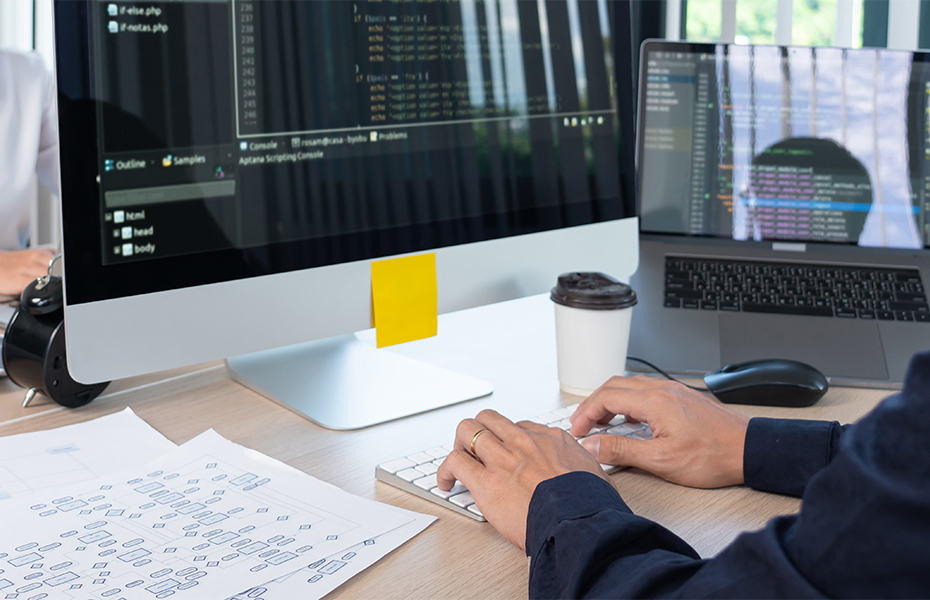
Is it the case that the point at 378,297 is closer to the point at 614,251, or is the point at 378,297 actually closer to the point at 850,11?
the point at 614,251

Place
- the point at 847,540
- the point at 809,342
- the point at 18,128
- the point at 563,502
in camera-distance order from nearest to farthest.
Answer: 1. the point at 847,540
2. the point at 563,502
3. the point at 809,342
4. the point at 18,128

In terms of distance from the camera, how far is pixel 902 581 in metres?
0.34

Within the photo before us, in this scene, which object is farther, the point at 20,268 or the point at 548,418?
the point at 20,268

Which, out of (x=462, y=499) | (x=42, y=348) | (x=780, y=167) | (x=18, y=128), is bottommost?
(x=462, y=499)

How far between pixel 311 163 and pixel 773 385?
0.55 m

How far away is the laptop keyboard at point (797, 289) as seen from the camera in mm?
1048

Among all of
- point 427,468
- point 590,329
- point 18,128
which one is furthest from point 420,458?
point 18,128

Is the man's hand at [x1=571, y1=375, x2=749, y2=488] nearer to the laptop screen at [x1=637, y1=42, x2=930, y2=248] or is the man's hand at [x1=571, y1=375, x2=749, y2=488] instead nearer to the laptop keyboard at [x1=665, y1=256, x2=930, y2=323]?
the laptop keyboard at [x1=665, y1=256, x2=930, y2=323]

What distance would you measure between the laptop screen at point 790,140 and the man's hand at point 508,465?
2.30ft

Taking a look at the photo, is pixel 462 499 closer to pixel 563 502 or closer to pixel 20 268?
pixel 563 502

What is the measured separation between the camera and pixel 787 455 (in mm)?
673

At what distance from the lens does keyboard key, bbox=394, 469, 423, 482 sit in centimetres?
66

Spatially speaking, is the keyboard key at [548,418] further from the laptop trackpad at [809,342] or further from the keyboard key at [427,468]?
the laptop trackpad at [809,342]

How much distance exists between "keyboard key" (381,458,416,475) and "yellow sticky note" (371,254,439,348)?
20 centimetres
